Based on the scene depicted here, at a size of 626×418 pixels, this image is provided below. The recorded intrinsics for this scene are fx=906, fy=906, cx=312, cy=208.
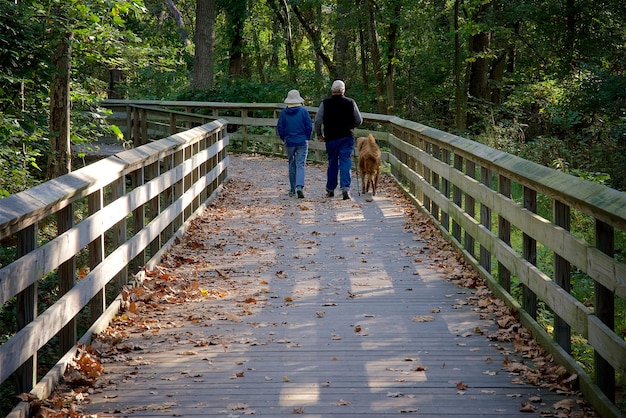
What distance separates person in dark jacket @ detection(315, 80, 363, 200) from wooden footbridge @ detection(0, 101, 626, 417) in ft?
→ 11.0

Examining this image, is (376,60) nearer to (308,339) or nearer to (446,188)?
(446,188)

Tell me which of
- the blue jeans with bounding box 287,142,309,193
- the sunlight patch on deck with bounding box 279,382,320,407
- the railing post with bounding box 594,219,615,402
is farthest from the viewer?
the blue jeans with bounding box 287,142,309,193

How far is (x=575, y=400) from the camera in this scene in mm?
5258

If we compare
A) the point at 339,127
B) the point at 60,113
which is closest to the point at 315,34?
the point at 339,127

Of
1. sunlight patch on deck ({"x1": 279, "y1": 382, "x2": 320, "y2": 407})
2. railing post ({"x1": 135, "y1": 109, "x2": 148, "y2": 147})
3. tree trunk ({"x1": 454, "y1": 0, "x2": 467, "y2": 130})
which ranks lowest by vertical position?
sunlight patch on deck ({"x1": 279, "y1": 382, "x2": 320, "y2": 407})

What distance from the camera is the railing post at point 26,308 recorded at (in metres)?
4.96

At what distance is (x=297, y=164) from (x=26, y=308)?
35.7 ft

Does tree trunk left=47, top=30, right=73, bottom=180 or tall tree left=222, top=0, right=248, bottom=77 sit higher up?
tall tree left=222, top=0, right=248, bottom=77

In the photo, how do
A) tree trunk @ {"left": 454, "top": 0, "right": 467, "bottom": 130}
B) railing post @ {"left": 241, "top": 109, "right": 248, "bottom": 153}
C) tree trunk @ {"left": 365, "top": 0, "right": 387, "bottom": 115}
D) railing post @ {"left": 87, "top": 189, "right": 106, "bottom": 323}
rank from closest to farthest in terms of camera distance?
railing post @ {"left": 87, "top": 189, "right": 106, "bottom": 323}
railing post @ {"left": 241, "top": 109, "right": 248, "bottom": 153}
tree trunk @ {"left": 454, "top": 0, "right": 467, "bottom": 130}
tree trunk @ {"left": 365, "top": 0, "right": 387, "bottom": 115}

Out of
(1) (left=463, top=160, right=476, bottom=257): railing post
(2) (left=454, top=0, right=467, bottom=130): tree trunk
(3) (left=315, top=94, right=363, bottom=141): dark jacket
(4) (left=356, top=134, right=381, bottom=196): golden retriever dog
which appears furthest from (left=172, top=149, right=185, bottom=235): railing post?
(2) (left=454, top=0, right=467, bottom=130): tree trunk

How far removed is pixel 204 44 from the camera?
31484 millimetres

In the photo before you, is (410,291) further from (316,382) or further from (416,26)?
(416,26)

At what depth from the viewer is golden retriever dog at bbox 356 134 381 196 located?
1521 cm

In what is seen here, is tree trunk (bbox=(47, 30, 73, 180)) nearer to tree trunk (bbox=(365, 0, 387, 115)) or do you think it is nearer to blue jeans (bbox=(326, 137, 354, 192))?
blue jeans (bbox=(326, 137, 354, 192))
